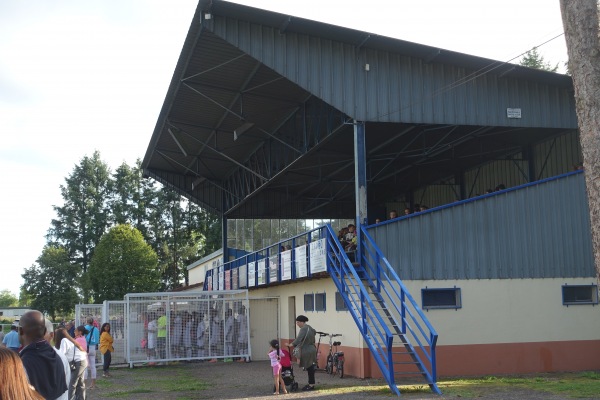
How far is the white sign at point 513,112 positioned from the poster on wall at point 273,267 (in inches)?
355

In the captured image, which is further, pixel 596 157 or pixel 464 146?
pixel 464 146

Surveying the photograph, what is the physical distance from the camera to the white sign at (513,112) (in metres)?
21.3

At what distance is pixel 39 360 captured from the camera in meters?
5.62

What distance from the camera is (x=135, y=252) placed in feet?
205

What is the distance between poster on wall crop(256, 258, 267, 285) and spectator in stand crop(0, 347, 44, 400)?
75.3 feet

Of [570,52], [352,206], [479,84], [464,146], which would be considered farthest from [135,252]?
[570,52]

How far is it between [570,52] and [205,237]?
65.7m

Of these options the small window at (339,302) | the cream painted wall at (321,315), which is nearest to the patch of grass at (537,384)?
the cream painted wall at (321,315)

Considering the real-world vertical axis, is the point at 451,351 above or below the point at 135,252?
below

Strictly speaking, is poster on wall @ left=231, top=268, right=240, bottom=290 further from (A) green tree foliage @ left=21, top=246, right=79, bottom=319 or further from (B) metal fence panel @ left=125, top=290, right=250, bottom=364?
(A) green tree foliage @ left=21, top=246, right=79, bottom=319

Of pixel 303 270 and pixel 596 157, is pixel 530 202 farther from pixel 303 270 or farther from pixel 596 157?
pixel 596 157

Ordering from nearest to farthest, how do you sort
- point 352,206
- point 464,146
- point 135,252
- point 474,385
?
1. point 474,385
2. point 464,146
3. point 352,206
4. point 135,252

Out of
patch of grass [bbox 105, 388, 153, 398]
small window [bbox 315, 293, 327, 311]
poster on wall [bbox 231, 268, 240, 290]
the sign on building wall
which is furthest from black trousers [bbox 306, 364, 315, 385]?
the sign on building wall

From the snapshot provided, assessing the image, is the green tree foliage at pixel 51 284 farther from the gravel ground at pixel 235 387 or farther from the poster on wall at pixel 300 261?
the poster on wall at pixel 300 261
